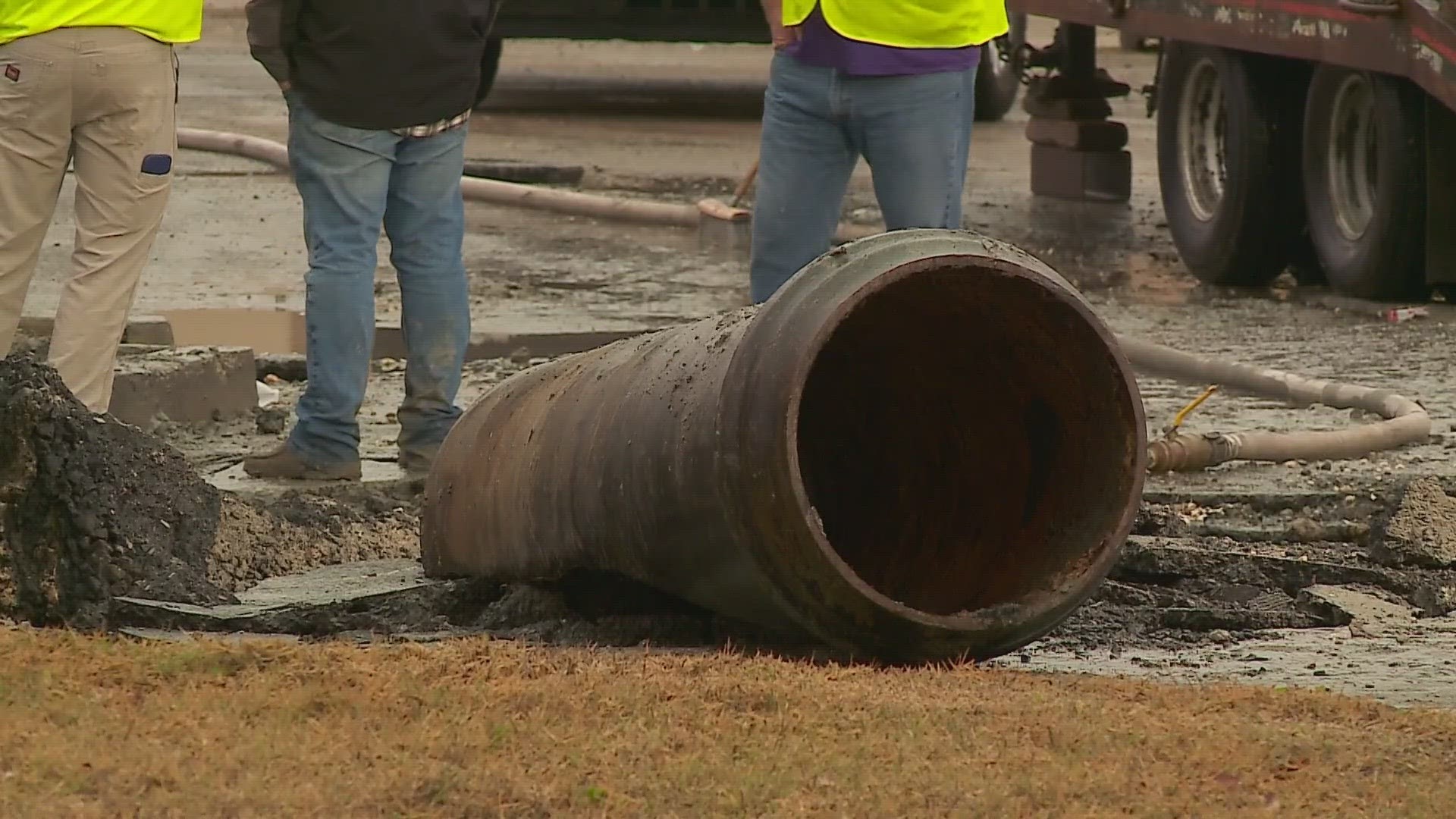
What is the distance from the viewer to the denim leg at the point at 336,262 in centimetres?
590

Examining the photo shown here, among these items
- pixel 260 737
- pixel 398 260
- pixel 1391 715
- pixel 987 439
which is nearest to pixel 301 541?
pixel 398 260

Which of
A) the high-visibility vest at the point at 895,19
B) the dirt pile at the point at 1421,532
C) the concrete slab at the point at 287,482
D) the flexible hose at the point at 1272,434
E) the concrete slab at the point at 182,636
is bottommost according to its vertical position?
the concrete slab at the point at 287,482

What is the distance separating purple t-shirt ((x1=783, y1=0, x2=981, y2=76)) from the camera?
19.7ft

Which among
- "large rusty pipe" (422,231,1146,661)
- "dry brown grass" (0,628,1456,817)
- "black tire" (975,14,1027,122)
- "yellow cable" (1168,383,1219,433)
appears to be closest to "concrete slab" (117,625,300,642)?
"dry brown grass" (0,628,1456,817)

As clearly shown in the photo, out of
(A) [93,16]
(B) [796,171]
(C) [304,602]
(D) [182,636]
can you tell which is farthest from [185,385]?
(D) [182,636]

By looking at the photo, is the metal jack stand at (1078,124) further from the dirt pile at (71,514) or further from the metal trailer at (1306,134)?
the dirt pile at (71,514)

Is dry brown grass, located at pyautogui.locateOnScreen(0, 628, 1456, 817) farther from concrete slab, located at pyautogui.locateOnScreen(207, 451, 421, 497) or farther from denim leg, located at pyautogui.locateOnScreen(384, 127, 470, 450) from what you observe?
denim leg, located at pyautogui.locateOnScreen(384, 127, 470, 450)

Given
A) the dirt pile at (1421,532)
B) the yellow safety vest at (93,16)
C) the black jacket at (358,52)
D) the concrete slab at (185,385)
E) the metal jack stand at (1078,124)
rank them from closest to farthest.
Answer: the dirt pile at (1421,532)
the yellow safety vest at (93,16)
the black jacket at (358,52)
the concrete slab at (185,385)
the metal jack stand at (1078,124)

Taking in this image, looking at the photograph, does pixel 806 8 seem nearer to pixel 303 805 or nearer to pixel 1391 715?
pixel 1391 715

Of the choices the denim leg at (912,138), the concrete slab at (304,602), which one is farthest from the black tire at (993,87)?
the concrete slab at (304,602)

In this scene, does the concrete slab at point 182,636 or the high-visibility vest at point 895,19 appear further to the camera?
the high-visibility vest at point 895,19

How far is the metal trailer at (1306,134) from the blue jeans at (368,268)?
3793 millimetres

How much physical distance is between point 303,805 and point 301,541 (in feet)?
8.11

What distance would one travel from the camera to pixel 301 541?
17.4 feet
